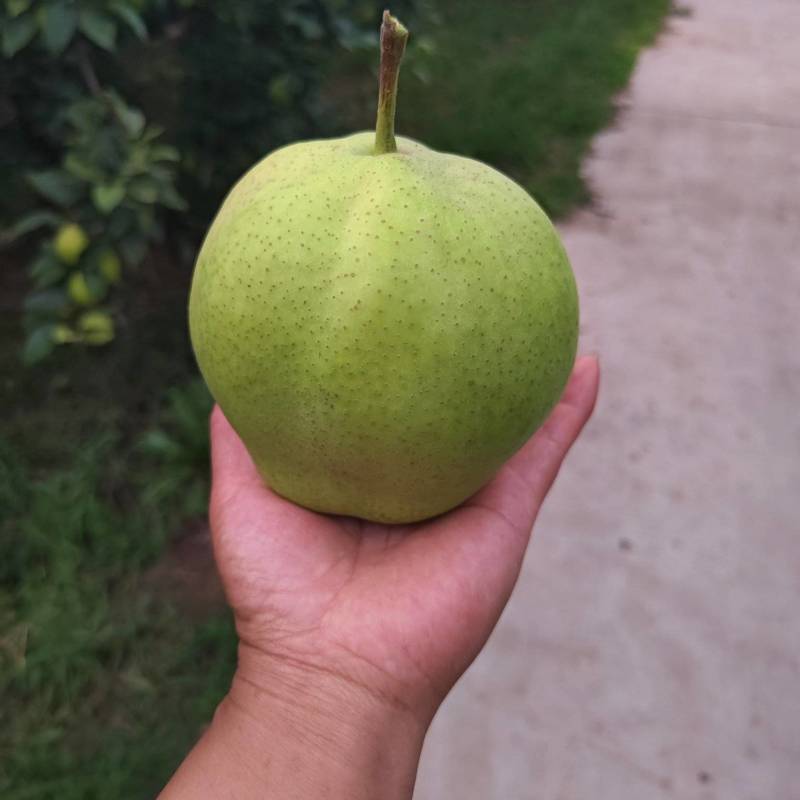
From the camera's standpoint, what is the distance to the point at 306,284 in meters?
1.04

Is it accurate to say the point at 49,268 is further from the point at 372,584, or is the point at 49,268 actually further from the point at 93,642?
the point at 372,584

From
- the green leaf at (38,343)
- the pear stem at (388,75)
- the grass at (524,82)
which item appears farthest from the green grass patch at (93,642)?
the grass at (524,82)

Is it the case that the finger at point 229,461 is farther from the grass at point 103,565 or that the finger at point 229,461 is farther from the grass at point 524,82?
the grass at point 524,82

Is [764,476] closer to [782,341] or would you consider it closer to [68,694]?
[782,341]

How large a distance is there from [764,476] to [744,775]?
90 centimetres

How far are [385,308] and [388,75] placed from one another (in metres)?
0.30

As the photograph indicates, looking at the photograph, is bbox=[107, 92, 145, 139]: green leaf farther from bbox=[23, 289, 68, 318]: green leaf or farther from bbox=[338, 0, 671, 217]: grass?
bbox=[338, 0, 671, 217]: grass

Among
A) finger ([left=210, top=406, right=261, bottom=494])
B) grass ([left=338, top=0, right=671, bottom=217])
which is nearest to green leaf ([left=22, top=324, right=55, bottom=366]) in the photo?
finger ([left=210, top=406, right=261, bottom=494])

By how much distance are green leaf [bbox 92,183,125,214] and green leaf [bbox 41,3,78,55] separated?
0.93 ft

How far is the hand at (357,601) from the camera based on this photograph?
123cm

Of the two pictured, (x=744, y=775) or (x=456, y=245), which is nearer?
(x=456, y=245)

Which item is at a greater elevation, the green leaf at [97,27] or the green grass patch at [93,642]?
the green leaf at [97,27]

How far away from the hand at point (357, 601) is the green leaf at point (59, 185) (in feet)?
2.52

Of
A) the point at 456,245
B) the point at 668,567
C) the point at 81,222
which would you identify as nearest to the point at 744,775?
the point at 668,567
